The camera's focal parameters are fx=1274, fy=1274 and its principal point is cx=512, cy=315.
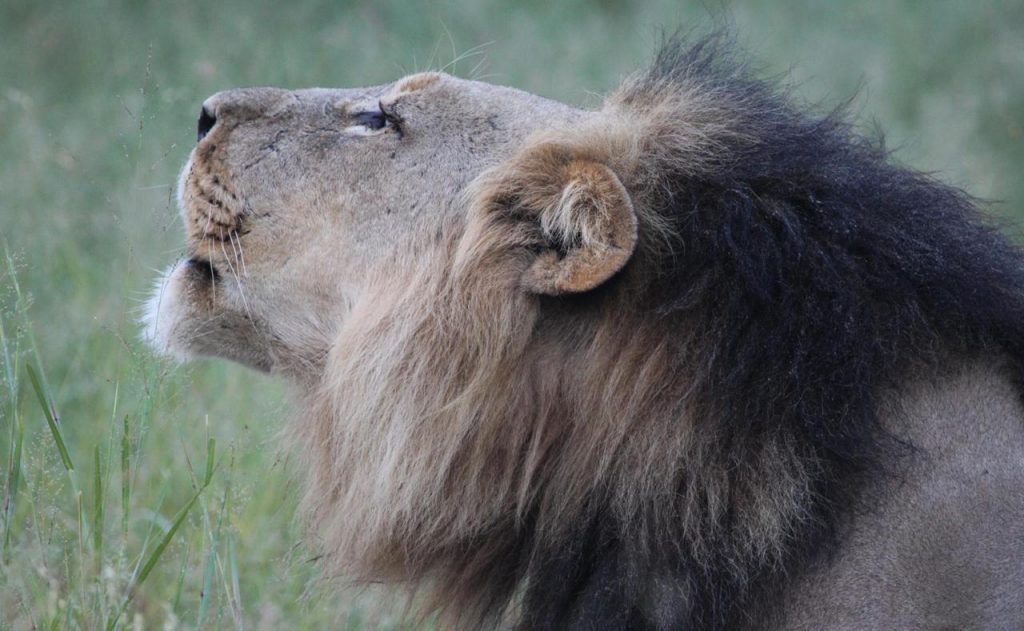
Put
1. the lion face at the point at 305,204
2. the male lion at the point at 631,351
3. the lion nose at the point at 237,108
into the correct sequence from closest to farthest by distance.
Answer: the male lion at the point at 631,351, the lion face at the point at 305,204, the lion nose at the point at 237,108

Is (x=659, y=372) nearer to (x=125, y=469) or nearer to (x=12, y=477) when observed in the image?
(x=125, y=469)

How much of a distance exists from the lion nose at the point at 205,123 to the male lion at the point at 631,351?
0.08 ft

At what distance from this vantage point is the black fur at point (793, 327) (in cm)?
279

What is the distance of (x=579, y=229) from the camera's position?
292 cm

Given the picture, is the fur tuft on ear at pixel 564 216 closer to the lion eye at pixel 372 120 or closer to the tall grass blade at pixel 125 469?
the lion eye at pixel 372 120

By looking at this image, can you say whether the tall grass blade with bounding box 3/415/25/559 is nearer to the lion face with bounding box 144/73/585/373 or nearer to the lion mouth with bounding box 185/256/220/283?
the lion face with bounding box 144/73/585/373

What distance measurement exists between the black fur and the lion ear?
5.8 inches

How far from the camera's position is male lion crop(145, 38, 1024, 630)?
278 cm

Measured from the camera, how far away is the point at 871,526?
9.05 ft

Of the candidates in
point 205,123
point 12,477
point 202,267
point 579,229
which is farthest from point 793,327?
point 12,477

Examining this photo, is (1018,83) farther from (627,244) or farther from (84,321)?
(627,244)

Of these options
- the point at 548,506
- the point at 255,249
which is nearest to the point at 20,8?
the point at 255,249

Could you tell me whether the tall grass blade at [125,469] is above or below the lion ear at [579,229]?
below

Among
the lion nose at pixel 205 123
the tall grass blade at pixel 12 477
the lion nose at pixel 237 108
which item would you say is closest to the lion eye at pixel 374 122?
the lion nose at pixel 237 108
